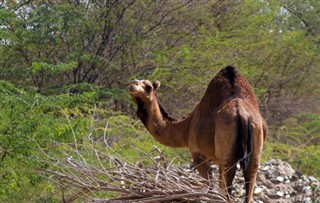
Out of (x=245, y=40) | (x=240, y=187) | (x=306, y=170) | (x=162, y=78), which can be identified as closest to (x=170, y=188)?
(x=240, y=187)

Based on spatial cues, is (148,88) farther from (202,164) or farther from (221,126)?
(221,126)

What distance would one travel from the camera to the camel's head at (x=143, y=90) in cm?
752

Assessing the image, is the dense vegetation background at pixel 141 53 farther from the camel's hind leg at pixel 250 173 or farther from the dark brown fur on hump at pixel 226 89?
the camel's hind leg at pixel 250 173

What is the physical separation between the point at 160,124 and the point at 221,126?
1633 millimetres

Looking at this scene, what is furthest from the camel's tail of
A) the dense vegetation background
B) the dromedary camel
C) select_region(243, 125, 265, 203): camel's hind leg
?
the dense vegetation background

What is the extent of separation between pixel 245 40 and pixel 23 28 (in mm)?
5804

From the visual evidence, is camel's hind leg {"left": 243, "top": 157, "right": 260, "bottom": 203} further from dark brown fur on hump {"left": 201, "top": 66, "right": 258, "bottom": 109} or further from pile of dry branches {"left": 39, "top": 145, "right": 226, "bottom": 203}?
pile of dry branches {"left": 39, "top": 145, "right": 226, "bottom": 203}

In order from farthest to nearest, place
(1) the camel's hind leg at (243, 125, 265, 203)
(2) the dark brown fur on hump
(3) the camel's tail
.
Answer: (2) the dark brown fur on hump < (1) the camel's hind leg at (243, 125, 265, 203) < (3) the camel's tail

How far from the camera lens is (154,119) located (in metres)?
7.95

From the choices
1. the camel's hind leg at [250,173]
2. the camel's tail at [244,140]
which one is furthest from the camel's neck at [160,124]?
the camel's tail at [244,140]

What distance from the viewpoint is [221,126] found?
644cm

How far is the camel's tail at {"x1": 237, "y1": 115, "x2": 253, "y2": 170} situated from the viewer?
6.19 meters

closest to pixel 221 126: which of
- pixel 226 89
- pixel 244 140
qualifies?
pixel 244 140

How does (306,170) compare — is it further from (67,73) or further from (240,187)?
(67,73)
